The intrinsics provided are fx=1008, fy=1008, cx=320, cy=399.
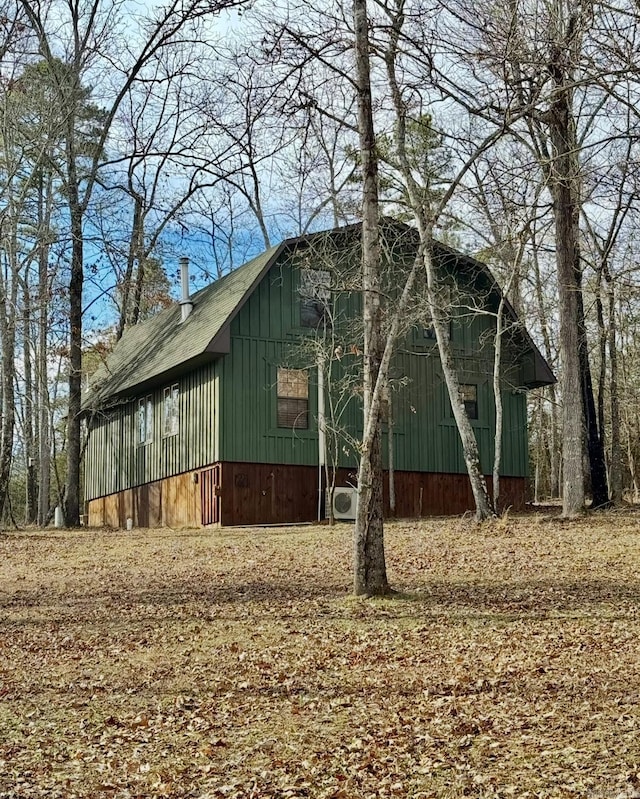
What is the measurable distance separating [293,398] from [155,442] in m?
4.41

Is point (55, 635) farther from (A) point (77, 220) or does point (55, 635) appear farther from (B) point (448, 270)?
(B) point (448, 270)

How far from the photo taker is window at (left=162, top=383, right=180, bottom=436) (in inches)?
942

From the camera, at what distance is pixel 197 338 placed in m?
22.1

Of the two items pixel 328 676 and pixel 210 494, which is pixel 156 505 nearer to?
pixel 210 494

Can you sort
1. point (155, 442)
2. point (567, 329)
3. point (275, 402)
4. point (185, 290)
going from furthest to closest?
point (185, 290)
point (155, 442)
point (275, 402)
point (567, 329)

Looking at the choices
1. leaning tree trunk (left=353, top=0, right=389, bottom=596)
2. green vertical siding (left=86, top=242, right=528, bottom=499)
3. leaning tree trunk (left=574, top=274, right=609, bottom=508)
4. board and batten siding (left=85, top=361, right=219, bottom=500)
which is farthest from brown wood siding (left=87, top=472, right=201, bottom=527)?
leaning tree trunk (left=353, top=0, right=389, bottom=596)

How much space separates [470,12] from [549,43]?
3.10 feet

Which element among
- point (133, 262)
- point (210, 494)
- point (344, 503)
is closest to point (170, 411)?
point (210, 494)

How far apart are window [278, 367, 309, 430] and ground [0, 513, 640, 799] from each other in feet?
24.2

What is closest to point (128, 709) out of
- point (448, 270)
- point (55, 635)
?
point (55, 635)

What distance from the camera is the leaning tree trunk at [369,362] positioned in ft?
36.7

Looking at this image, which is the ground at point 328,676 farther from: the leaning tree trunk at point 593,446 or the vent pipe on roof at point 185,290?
the vent pipe on roof at point 185,290

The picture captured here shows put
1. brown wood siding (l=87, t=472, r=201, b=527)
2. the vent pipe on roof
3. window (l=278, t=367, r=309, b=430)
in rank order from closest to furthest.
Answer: window (l=278, t=367, r=309, b=430) → brown wood siding (l=87, t=472, r=201, b=527) → the vent pipe on roof

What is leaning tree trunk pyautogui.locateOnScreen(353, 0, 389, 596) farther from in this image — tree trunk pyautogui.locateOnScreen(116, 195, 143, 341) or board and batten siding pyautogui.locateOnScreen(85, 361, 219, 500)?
tree trunk pyautogui.locateOnScreen(116, 195, 143, 341)
